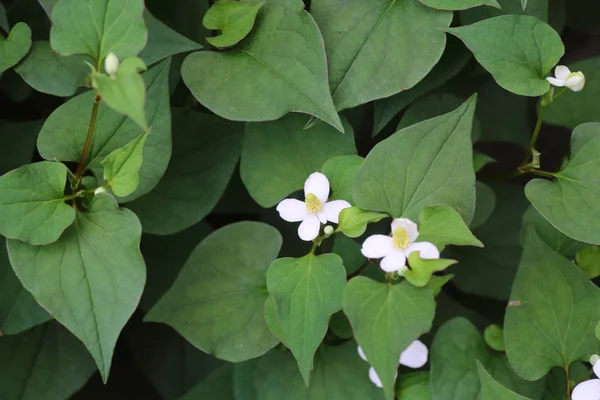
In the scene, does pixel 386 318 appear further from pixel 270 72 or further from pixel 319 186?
pixel 270 72

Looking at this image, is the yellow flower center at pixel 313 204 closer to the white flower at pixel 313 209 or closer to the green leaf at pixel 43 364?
the white flower at pixel 313 209

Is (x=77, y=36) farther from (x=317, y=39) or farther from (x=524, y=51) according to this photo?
(x=524, y=51)

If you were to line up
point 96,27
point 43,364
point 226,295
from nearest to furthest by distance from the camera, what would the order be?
point 96,27 → point 226,295 → point 43,364

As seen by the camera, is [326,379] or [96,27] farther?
[326,379]

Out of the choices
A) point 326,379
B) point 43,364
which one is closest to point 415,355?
point 326,379

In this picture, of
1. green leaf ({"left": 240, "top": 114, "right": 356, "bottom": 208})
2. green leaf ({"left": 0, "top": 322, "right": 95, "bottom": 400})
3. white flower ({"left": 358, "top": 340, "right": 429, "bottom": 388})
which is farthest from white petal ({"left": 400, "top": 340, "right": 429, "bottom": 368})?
green leaf ({"left": 0, "top": 322, "right": 95, "bottom": 400})

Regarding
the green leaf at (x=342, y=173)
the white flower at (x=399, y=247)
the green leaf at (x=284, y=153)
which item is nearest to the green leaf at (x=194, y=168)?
the green leaf at (x=284, y=153)
